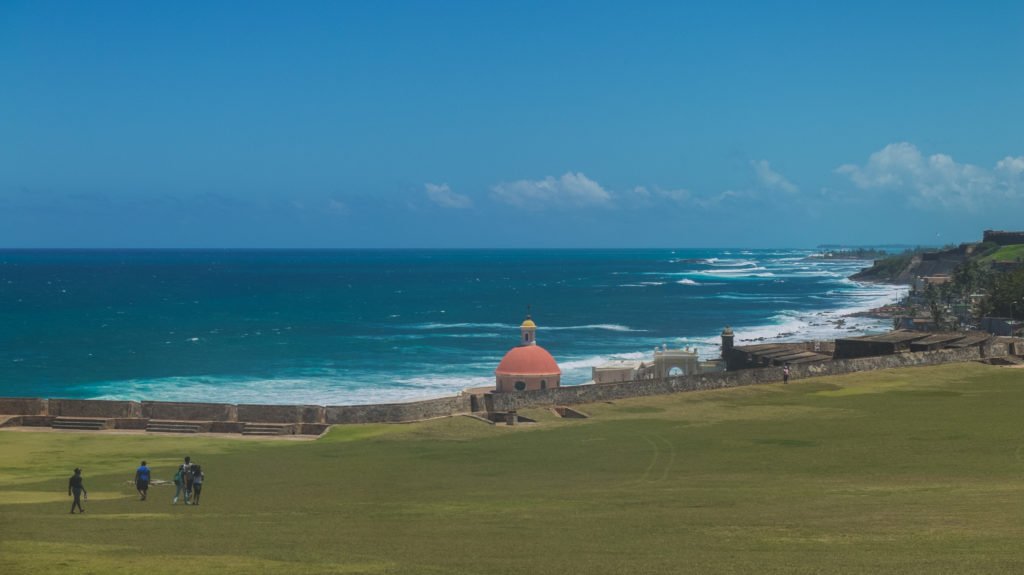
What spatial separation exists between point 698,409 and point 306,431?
12.9 metres

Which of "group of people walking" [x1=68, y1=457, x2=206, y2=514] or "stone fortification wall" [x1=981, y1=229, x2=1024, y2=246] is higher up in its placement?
"stone fortification wall" [x1=981, y1=229, x2=1024, y2=246]

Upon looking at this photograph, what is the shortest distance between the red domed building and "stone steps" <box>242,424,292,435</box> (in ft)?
30.8

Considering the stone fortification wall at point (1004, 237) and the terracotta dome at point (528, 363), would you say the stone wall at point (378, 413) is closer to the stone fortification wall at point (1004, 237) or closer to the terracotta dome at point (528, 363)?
the terracotta dome at point (528, 363)

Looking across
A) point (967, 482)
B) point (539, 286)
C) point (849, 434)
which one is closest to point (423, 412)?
point (849, 434)

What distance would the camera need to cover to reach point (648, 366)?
5119cm

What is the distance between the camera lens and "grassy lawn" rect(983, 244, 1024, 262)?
400 feet

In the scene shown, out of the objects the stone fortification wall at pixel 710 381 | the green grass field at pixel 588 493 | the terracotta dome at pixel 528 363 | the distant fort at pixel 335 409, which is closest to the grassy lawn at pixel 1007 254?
the stone fortification wall at pixel 710 381

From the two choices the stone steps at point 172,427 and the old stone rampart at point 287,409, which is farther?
the old stone rampart at point 287,409

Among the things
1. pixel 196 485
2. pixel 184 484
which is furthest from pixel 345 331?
pixel 196 485

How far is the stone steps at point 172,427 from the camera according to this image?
32.5 metres

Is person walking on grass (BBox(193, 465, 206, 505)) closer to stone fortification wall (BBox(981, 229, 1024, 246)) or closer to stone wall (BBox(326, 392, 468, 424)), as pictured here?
stone wall (BBox(326, 392, 468, 424))

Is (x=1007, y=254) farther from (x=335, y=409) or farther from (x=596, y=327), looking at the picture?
(x=335, y=409)

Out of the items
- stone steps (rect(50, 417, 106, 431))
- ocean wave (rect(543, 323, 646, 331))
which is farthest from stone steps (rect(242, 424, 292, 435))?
ocean wave (rect(543, 323, 646, 331))

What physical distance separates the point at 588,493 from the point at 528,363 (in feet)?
57.0
